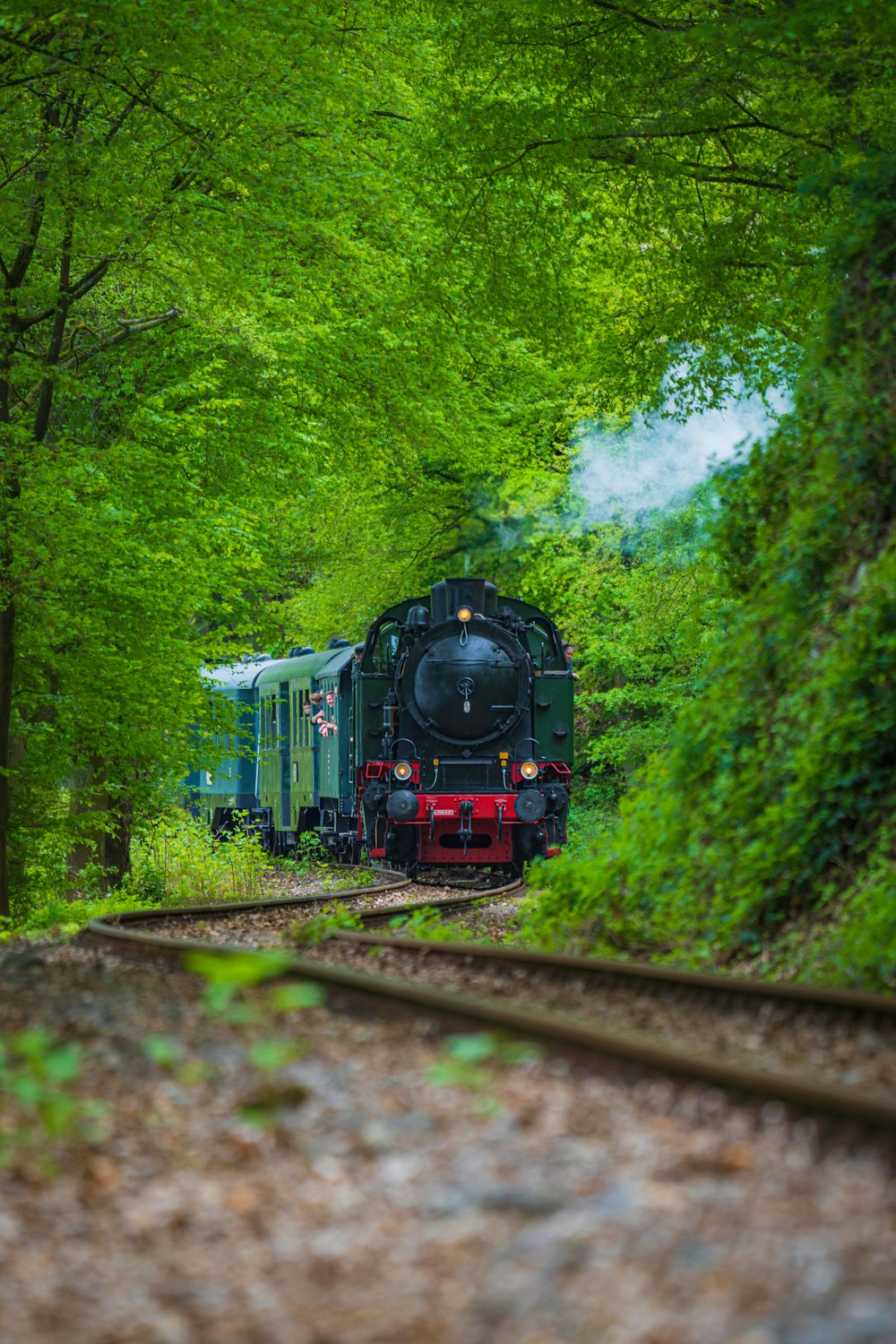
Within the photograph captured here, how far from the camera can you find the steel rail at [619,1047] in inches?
180

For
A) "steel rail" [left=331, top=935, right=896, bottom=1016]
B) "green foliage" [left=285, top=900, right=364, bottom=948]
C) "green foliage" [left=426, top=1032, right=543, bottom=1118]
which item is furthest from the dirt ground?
"green foliage" [left=285, top=900, right=364, bottom=948]

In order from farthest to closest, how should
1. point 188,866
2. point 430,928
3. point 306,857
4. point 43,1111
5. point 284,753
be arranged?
point 284,753 → point 306,857 → point 188,866 → point 430,928 → point 43,1111

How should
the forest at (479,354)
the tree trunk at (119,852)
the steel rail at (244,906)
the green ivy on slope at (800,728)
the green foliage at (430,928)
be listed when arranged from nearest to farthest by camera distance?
the green ivy on slope at (800,728) → the forest at (479,354) → the green foliage at (430,928) → the steel rail at (244,906) → the tree trunk at (119,852)

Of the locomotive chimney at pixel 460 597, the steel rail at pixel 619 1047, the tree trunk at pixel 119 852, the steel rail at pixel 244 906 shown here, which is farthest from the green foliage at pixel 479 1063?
the tree trunk at pixel 119 852

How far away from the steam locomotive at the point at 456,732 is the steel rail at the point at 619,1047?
37.6 feet

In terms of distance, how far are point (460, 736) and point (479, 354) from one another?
5.94m

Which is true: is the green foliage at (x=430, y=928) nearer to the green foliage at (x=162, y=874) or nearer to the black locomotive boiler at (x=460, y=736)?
the green foliage at (x=162, y=874)

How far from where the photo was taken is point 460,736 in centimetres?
1969

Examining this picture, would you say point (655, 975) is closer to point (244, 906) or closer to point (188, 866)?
point (244, 906)

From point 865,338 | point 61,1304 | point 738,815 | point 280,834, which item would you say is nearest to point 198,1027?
point 61,1304

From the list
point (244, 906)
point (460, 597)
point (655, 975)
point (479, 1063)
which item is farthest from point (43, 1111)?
point (460, 597)

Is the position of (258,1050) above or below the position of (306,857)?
below

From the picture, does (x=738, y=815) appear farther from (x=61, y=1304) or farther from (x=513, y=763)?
(x=513, y=763)

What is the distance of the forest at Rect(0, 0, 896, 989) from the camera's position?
10141 mm
